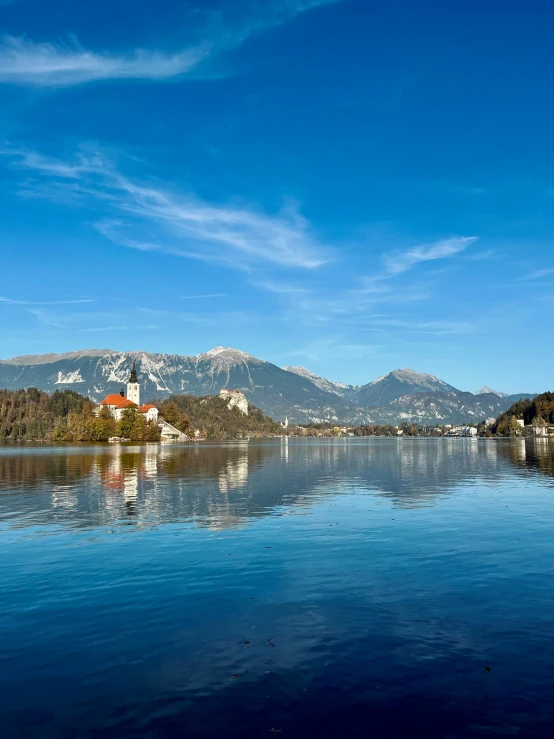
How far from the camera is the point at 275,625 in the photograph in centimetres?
1883

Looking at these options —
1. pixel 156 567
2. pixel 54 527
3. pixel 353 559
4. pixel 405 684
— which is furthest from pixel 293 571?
pixel 54 527

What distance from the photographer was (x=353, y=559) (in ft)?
92.5

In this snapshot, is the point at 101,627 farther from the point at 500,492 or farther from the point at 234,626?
the point at 500,492

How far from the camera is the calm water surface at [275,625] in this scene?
13102 mm

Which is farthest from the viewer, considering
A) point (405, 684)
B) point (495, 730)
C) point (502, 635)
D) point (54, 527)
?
point (54, 527)

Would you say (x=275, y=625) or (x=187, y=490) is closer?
(x=275, y=625)

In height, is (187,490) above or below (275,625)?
below

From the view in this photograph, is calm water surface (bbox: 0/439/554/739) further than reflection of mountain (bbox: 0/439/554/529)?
No

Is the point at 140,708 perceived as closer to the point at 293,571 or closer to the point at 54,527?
the point at 293,571

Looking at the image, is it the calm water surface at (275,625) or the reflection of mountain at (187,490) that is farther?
the reflection of mountain at (187,490)

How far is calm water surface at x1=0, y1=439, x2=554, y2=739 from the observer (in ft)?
43.0

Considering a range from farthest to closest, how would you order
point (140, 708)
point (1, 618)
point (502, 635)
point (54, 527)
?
point (54, 527) < point (1, 618) < point (502, 635) < point (140, 708)

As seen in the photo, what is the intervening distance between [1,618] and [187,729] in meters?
10.8

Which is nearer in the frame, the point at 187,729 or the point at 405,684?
the point at 187,729
